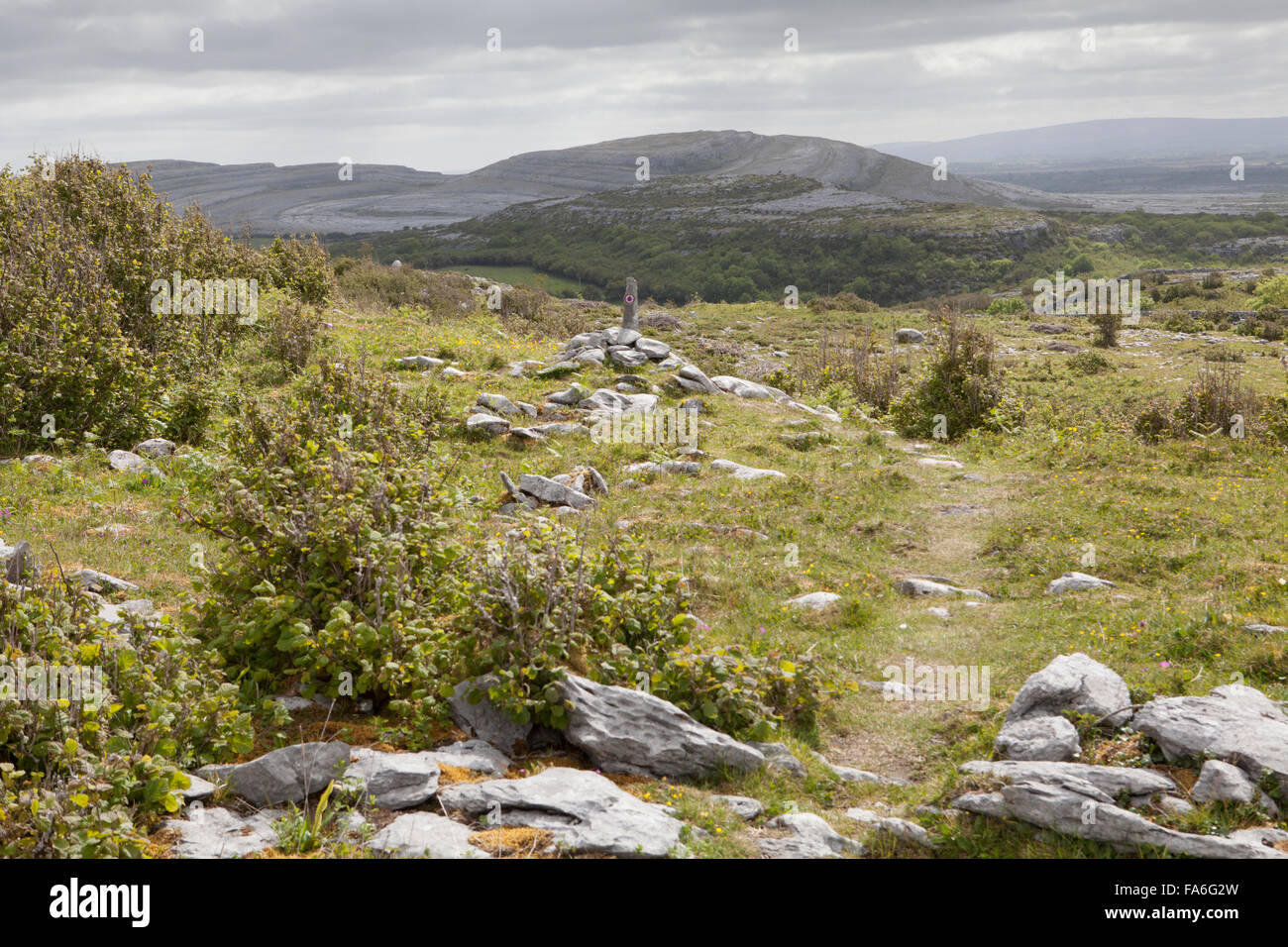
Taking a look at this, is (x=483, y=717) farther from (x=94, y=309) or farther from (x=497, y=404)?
(x=497, y=404)

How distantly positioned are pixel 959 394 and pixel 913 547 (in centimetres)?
935

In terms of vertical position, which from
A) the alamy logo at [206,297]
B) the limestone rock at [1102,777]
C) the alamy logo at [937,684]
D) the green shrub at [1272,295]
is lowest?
the alamy logo at [937,684]

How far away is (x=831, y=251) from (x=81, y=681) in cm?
11347

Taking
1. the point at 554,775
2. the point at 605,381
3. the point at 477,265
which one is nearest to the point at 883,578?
the point at 554,775

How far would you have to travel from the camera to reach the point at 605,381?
2108 cm

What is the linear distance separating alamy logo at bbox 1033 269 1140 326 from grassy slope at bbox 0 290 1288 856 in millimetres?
29994

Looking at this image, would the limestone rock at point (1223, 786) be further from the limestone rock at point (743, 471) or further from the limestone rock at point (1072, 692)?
the limestone rock at point (743, 471)

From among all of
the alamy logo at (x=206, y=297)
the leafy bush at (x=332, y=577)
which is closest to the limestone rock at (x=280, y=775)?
the leafy bush at (x=332, y=577)

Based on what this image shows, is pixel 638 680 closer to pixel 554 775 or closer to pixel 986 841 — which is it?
pixel 554 775

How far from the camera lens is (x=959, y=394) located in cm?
2144

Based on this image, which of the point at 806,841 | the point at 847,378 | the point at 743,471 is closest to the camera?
the point at 806,841

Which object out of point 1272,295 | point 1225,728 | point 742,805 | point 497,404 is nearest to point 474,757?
point 742,805

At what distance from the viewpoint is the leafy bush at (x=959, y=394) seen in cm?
2112
